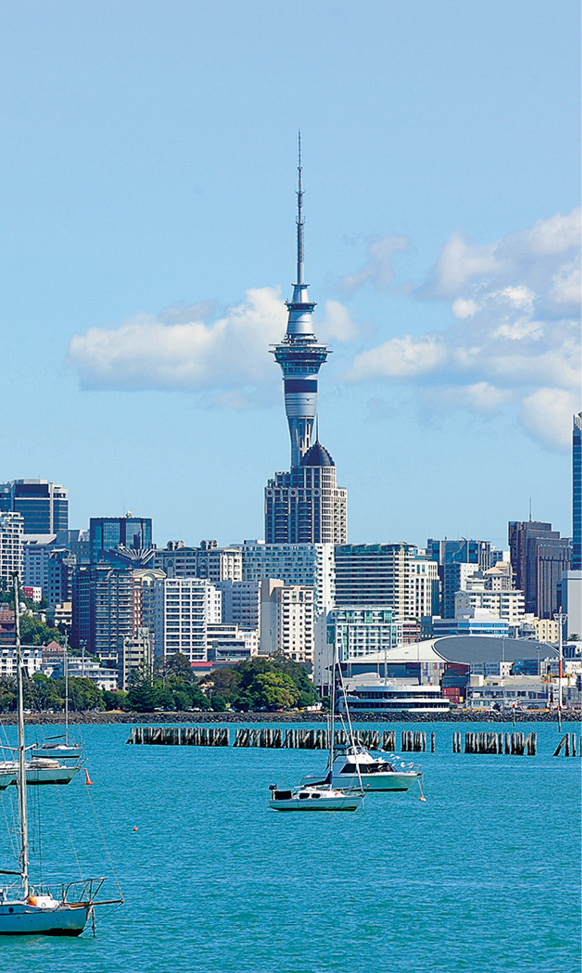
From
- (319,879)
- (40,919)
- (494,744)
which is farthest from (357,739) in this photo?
(40,919)

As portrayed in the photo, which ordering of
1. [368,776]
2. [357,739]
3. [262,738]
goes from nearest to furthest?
[368,776]
[357,739]
[262,738]

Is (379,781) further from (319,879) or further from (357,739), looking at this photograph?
(357,739)

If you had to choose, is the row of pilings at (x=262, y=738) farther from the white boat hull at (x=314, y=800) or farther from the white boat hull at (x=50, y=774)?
the white boat hull at (x=314, y=800)

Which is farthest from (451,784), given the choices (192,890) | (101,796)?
(192,890)

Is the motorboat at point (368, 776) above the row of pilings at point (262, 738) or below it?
above

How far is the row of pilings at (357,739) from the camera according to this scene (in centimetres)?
15400

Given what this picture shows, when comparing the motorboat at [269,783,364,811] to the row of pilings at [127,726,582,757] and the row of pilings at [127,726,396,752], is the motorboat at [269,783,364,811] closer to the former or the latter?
the row of pilings at [127,726,582,757]

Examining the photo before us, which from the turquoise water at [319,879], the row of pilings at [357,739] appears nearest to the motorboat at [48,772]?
the turquoise water at [319,879]

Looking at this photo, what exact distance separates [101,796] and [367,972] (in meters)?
57.1

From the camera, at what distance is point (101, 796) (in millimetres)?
109938

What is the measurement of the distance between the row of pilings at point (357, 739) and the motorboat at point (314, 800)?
164 feet

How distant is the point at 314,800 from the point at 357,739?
51.9 m

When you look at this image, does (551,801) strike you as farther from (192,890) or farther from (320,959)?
(320,959)

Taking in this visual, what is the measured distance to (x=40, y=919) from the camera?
55.4 meters
